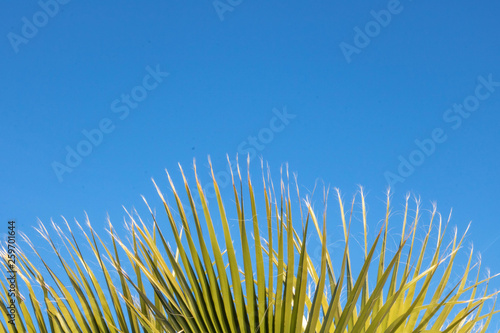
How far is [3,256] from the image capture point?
8.43ft

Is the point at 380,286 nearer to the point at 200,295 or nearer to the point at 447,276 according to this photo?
the point at 200,295

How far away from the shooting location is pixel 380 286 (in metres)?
1.78

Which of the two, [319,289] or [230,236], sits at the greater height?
[230,236]

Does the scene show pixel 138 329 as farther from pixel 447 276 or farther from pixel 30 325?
pixel 447 276

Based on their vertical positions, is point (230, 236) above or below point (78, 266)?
below

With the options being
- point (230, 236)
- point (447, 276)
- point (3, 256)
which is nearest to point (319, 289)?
point (230, 236)

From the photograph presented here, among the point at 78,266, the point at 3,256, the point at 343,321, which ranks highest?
the point at 3,256

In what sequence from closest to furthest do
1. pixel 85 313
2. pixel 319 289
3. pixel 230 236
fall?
pixel 319 289, pixel 230 236, pixel 85 313

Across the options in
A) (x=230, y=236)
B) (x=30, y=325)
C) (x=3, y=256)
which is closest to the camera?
(x=230, y=236)

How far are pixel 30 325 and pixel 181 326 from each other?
35.1 inches

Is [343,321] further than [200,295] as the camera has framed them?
No

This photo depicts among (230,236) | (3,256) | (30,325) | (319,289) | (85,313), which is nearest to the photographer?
(319,289)

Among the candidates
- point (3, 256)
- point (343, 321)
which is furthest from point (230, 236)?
point (3, 256)

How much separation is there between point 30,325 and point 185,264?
0.99 metres
